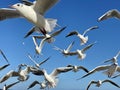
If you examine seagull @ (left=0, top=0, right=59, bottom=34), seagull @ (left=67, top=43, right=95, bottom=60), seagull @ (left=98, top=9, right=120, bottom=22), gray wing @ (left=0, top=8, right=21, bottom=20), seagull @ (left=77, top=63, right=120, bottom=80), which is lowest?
seagull @ (left=77, top=63, right=120, bottom=80)

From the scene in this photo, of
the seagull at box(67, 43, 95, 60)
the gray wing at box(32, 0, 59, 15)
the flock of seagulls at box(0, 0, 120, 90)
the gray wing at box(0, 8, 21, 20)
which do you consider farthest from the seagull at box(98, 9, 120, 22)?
the seagull at box(67, 43, 95, 60)

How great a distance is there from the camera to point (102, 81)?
1772 centimetres

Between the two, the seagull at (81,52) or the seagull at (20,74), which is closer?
the seagull at (20,74)

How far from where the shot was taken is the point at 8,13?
36.1 ft

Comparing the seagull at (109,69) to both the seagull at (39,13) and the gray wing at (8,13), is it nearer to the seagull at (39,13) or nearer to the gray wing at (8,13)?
the gray wing at (8,13)

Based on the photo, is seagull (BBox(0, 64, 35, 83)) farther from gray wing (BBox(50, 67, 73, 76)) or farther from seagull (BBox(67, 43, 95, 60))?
seagull (BBox(67, 43, 95, 60))

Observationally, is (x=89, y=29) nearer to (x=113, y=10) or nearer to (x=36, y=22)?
(x=113, y=10)

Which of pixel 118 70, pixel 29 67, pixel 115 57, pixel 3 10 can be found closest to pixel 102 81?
pixel 115 57

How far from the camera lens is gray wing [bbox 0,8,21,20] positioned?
35.9 ft

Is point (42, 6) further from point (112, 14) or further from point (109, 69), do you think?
point (109, 69)

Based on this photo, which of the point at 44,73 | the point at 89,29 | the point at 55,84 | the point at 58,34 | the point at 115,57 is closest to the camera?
the point at 55,84

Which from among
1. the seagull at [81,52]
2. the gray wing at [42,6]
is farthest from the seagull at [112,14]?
the seagull at [81,52]

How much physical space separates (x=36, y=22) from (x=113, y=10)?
4.04 metres

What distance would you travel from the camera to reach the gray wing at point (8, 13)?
35.9 ft
